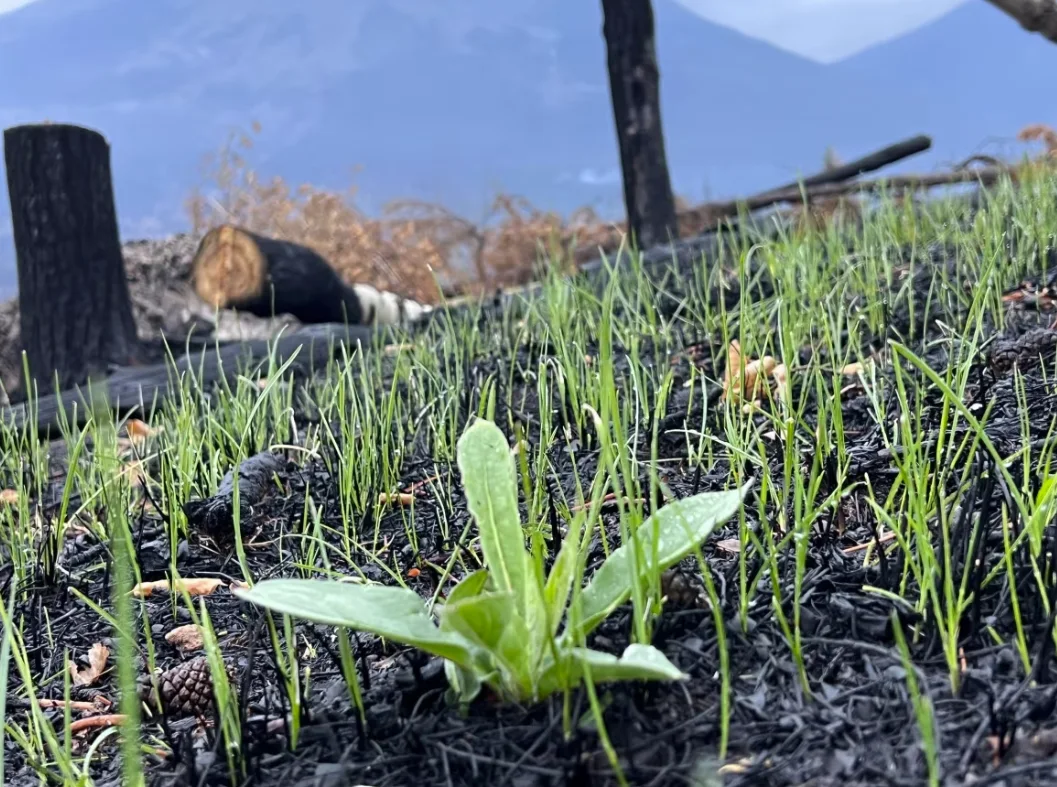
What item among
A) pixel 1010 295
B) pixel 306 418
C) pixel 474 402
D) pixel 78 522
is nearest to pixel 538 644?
pixel 474 402

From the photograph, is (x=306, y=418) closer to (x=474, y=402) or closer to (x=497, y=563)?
(x=474, y=402)

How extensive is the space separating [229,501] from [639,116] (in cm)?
402

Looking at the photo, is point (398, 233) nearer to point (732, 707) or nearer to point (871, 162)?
point (871, 162)

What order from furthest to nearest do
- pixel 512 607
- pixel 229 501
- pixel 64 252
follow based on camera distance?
1. pixel 64 252
2. pixel 229 501
3. pixel 512 607

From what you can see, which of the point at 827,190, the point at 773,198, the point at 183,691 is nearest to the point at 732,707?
the point at 183,691

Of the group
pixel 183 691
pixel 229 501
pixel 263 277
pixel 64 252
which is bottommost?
pixel 183 691

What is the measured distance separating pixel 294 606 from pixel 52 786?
15.9 inches

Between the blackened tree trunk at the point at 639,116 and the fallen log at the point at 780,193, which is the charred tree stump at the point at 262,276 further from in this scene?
the fallen log at the point at 780,193

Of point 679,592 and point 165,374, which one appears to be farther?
point 165,374

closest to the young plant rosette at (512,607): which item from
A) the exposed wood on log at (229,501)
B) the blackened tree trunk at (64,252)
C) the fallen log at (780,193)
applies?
the exposed wood on log at (229,501)

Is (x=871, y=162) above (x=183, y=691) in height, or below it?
above

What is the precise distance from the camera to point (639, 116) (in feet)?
16.1

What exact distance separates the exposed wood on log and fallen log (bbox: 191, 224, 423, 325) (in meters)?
2.73

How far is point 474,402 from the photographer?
6.16ft
